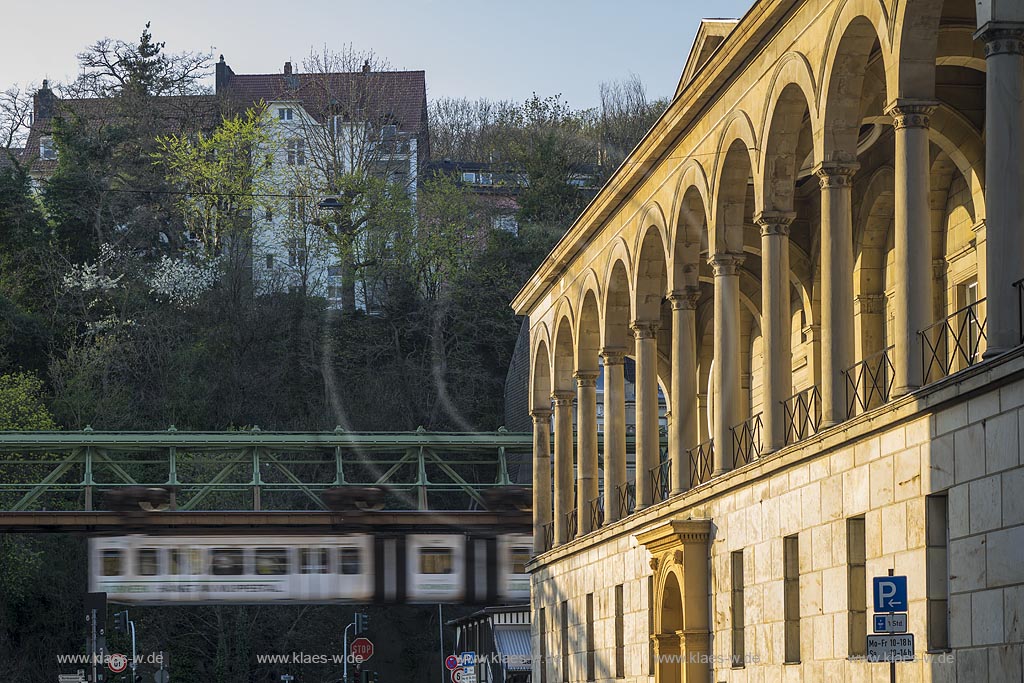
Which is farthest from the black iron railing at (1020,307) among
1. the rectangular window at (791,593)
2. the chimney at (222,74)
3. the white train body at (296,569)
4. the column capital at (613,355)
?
the chimney at (222,74)

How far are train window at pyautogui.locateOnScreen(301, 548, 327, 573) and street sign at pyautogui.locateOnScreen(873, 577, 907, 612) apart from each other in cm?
3410

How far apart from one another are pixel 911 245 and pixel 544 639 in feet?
89.6

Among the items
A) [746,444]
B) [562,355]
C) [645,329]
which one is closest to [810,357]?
[645,329]

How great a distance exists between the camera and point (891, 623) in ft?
53.9

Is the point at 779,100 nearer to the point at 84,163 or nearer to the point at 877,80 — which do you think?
the point at 877,80

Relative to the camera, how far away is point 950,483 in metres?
19.4

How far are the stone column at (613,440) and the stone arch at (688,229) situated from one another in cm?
634

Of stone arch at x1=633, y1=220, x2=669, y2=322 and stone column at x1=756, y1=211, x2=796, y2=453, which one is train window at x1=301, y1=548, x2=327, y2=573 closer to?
stone arch at x1=633, y1=220, x2=669, y2=322

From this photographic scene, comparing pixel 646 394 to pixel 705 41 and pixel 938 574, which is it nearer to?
pixel 705 41

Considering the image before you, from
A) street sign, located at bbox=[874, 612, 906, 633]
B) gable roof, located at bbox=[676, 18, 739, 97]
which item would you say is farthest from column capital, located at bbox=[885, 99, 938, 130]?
gable roof, located at bbox=[676, 18, 739, 97]

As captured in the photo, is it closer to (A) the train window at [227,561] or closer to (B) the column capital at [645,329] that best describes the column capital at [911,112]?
(B) the column capital at [645,329]

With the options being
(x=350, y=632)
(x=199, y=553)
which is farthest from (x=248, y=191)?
(x=199, y=553)

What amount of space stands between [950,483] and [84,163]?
82961 mm

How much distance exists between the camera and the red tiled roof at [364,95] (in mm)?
101625
